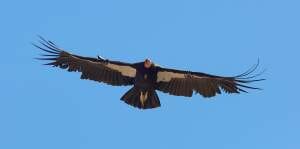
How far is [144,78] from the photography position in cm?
6109

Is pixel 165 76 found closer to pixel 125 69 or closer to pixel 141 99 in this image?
pixel 125 69

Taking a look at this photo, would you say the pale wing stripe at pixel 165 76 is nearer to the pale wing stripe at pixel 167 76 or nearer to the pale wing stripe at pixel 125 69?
the pale wing stripe at pixel 167 76

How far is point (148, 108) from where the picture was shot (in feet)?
199

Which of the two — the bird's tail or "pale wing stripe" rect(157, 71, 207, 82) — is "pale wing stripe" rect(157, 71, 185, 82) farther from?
the bird's tail

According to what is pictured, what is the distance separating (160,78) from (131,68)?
0.87 metres

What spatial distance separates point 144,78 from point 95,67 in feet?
5.40

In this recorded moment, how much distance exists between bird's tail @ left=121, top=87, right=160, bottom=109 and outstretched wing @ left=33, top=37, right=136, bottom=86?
0.92 meters

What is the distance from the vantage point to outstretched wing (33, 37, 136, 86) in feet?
202

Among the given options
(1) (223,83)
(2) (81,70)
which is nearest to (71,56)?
(2) (81,70)

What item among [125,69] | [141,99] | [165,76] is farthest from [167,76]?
[141,99]

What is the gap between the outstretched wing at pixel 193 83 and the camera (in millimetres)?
61000

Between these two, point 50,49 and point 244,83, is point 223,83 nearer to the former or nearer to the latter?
point 244,83

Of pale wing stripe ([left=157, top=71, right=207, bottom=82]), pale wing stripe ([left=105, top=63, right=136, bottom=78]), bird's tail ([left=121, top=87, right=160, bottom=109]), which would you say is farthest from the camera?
pale wing stripe ([left=105, top=63, right=136, bottom=78])

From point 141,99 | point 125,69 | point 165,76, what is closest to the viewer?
point 141,99
